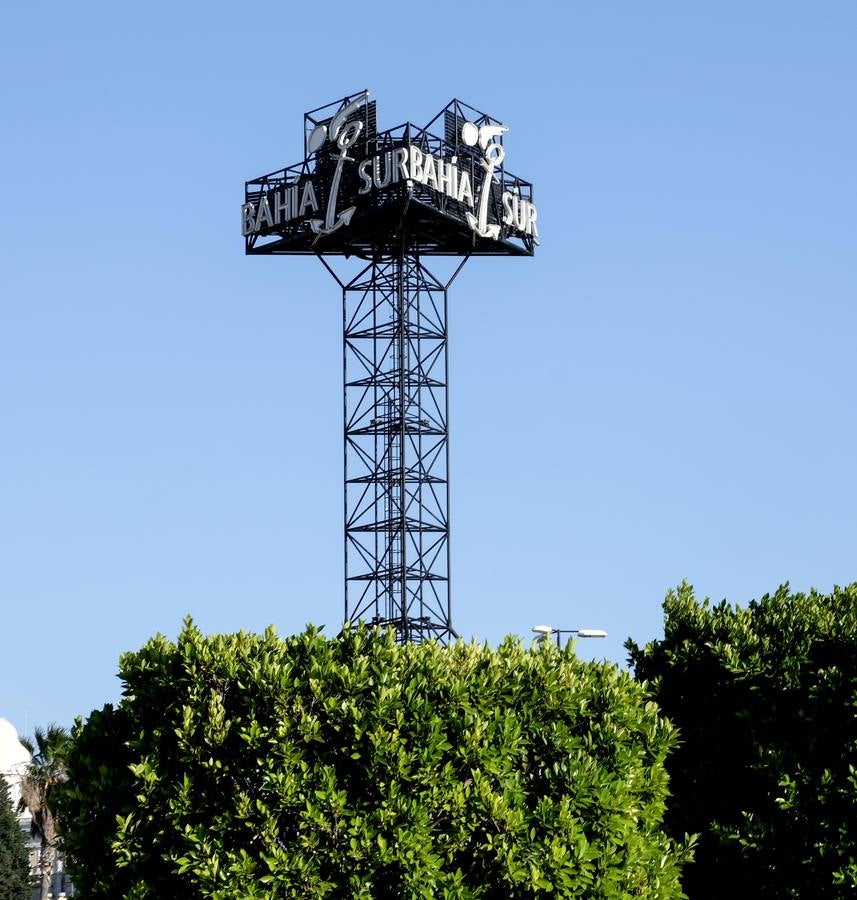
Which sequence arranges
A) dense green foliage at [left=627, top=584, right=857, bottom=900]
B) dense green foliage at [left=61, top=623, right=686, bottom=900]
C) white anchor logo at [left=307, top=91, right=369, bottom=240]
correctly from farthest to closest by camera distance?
white anchor logo at [left=307, top=91, right=369, bottom=240], dense green foliage at [left=627, top=584, right=857, bottom=900], dense green foliage at [left=61, top=623, right=686, bottom=900]

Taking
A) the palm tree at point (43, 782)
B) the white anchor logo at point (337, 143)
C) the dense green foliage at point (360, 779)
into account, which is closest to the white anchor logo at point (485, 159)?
the white anchor logo at point (337, 143)

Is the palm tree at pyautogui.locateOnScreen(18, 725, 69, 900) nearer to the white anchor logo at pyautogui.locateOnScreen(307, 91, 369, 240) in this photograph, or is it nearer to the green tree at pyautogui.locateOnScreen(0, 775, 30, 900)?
the green tree at pyautogui.locateOnScreen(0, 775, 30, 900)

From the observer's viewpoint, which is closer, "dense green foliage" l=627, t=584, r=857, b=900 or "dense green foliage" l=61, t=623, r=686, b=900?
"dense green foliage" l=61, t=623, r=686, b=900

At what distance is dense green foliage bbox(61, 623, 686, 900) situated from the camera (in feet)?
81.9

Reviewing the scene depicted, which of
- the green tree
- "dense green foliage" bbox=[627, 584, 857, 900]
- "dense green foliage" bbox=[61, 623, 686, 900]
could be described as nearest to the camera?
"dense green foliage" bbox=[61, 623, 686, 900]

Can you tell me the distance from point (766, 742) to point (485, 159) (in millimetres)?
44495

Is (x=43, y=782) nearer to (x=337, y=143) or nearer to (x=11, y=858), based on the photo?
(x=11, y=858)

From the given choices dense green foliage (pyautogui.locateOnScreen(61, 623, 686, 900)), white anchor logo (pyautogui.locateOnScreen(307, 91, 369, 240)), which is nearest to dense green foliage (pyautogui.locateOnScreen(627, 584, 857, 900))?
dense green foliage (pyautogui.locateOnScreen(61, 623, 686, 900))

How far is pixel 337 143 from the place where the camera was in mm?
68312

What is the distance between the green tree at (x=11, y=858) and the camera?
6775 centimetres

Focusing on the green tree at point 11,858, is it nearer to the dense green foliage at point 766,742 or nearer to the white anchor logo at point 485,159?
the white anchor logo at point 485,159

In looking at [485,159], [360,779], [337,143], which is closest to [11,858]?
[337,143]

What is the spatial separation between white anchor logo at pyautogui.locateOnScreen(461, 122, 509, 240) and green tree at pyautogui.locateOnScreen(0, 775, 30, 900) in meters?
31.5

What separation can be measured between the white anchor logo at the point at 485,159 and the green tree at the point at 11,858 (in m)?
31.5
